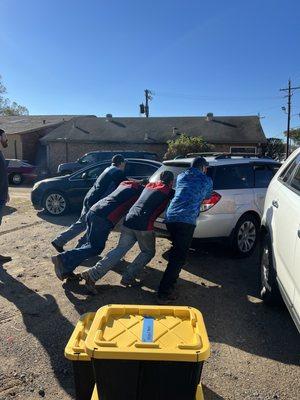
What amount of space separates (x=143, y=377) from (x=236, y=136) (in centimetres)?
2648

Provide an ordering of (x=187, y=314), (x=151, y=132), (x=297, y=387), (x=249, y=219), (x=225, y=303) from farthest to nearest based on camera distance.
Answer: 1. (x=151, y=132)
2. (x=249, y=219)
3. (x=225, y=303)
4. (x=297, y=387)
5. (x=187, y=314)

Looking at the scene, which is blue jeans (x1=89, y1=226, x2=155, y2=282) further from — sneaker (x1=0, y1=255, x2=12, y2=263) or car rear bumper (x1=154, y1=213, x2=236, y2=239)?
sneaker (x1=0, y1=255, x2=12, y2=263)

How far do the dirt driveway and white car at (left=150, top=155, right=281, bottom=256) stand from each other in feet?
1.54

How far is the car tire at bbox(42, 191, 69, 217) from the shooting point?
11.0 metres

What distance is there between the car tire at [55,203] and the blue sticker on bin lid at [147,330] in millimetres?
8689

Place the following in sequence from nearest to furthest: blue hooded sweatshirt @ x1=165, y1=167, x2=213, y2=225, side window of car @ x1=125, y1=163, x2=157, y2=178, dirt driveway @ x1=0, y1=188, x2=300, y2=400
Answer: dirt driveway @ x1=0, y1=188, x2=300, y2=400 < blue hooded sweatshirt @ x1=165, y1=167, x2=213, y2=225 < side window of car @ x1=125, y1=163, x2=157, y2=178

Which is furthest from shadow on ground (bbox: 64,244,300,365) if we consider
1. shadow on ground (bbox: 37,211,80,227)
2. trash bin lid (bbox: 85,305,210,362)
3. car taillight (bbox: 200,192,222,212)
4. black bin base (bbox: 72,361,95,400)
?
shadow on ground (bbox: 37,211,80,227)

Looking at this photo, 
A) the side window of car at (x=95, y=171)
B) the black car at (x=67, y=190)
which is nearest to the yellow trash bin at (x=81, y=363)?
the black car at (x=67, y=190)

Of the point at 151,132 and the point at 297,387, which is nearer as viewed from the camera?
the point at 297,387

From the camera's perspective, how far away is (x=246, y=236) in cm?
653

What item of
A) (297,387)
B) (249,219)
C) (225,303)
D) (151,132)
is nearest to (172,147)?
(151,132)

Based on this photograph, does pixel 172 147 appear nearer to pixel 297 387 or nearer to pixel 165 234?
pixel 165 234

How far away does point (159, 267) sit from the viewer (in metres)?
6.21

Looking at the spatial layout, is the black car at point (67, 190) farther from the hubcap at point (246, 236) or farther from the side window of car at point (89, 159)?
the side window of car at point (89, 159)
